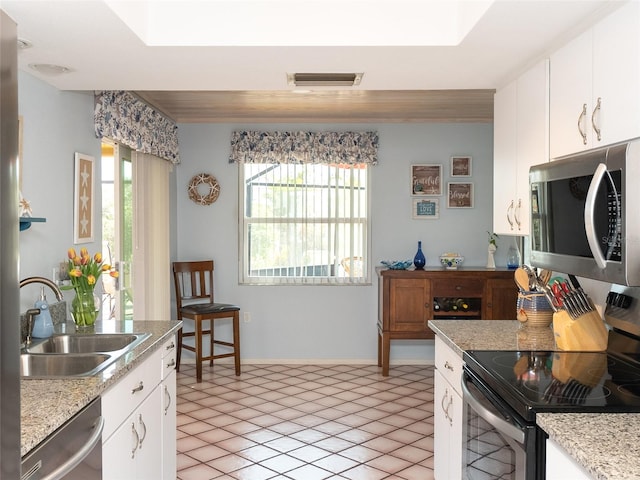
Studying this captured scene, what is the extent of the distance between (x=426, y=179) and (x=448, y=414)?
3.44 m

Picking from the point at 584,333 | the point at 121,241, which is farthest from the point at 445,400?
the point at 121,241

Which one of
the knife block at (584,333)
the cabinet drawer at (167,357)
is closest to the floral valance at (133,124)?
the cabinet drawer at (167,357)

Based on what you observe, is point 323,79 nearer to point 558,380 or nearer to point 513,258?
point 558,380

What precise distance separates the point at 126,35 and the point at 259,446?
7.98ft

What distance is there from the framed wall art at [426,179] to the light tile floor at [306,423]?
1.64 metres

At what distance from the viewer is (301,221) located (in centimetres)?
576

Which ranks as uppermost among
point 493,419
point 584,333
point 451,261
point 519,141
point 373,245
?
point 519,141

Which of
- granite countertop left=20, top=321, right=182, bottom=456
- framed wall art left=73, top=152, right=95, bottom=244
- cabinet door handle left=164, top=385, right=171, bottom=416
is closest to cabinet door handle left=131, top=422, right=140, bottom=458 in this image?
granite countertop left=20, top=321, right=182, bottom=456

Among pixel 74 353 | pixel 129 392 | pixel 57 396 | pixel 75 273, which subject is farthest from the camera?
pixel 75 273

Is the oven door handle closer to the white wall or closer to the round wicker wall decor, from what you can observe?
the white wall

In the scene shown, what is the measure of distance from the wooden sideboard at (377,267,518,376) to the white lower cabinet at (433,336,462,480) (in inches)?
89.0

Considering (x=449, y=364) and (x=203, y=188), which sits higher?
(x=203, y=188)

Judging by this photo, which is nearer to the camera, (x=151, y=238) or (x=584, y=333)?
(x=584, y=333)

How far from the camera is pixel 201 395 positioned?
4730 millimetres
